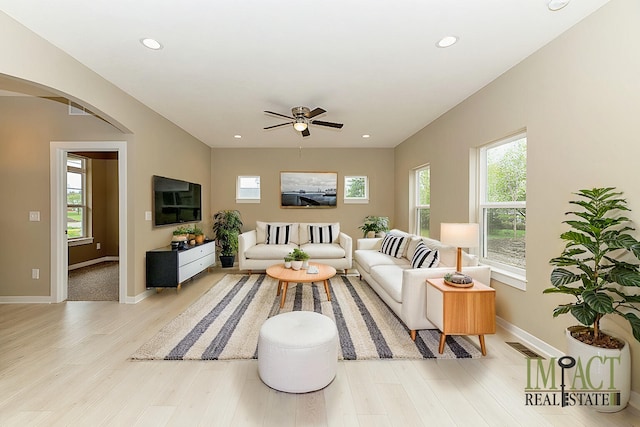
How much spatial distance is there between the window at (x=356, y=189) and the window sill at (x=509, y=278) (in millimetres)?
3738

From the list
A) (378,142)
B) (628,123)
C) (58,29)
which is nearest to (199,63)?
(58,29)

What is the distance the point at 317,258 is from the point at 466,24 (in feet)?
13.2

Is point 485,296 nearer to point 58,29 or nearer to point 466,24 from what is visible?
point 466,24

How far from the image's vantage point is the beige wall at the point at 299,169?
261 inches

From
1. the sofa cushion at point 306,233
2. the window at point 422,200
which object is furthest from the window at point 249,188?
the window at point 422,200

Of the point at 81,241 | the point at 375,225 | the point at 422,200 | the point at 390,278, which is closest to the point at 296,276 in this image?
the point at 390,278

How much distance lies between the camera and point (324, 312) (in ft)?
11.3

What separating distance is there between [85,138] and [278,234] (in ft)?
11.1

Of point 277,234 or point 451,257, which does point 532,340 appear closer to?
point 451,257

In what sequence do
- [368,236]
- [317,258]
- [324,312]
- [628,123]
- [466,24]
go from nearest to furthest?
1. [628,123]
2. [466,24]
3. [324,312]
4. [317,258]
5. [368,236]

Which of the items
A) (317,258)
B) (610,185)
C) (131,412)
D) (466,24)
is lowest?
(131,412)

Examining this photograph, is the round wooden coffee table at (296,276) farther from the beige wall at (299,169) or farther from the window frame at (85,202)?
the window frame at (85,202)

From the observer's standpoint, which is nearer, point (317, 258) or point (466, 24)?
point (466, 24)

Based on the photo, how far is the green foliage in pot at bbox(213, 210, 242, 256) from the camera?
19.6 ft
